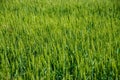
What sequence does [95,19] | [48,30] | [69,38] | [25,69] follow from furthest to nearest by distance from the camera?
[95,19], [48,30], [69,38], [25,69]

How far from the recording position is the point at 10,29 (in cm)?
380

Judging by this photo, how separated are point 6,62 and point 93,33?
3.88 feet

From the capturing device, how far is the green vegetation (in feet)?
8.21

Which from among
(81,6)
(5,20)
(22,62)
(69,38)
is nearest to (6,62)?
(22,62)

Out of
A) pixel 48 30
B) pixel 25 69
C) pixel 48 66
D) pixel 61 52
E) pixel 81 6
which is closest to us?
pixel 48 66

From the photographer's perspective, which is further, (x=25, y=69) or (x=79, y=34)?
(x=79, y=34)

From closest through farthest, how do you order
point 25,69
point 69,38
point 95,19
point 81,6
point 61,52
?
point 25,69 → point 61,52 → point 69,38 → point 95,19 → point 81,6

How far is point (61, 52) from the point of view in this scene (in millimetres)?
2879

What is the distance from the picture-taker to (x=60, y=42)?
3.23 meters

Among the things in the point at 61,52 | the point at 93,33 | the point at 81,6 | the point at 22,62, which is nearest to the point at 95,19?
the point at 93,33

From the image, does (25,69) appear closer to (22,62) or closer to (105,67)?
(22,62)

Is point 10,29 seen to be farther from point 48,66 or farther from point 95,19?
point 48,66

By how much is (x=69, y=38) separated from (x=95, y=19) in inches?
33.9

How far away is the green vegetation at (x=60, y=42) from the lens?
250 centimetres
